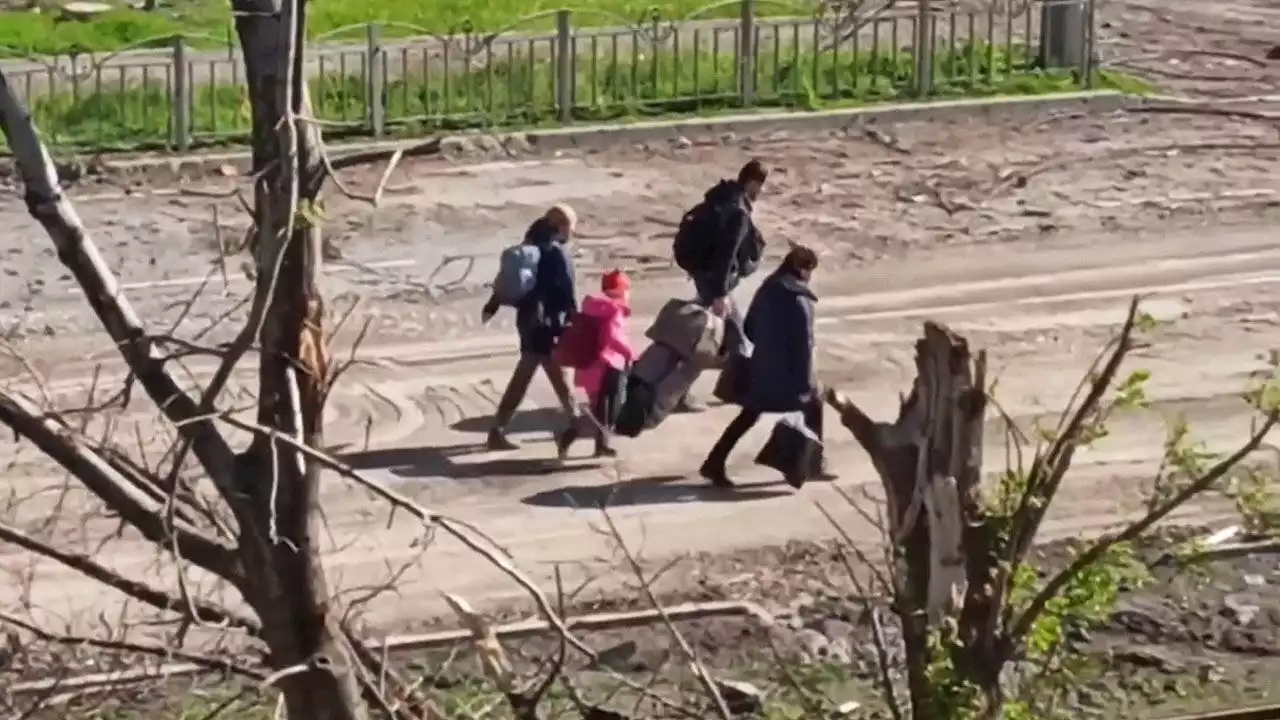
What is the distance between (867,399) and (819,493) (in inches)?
63.8

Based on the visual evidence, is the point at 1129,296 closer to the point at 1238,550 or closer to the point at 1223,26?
the point at 1238,550

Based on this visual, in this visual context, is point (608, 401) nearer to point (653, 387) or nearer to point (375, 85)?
point (653, 387)

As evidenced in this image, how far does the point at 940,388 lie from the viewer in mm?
6219

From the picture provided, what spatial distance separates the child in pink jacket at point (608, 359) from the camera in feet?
38.5

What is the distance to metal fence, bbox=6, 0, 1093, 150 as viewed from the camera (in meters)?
18.0

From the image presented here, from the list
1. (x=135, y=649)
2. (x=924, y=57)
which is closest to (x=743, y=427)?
(x=135, y=649)

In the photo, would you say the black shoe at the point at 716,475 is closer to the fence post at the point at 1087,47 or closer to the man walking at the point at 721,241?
the man walking at the point at 721,241

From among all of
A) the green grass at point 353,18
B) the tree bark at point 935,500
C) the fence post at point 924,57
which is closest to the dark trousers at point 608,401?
the tree bark at point 935,500

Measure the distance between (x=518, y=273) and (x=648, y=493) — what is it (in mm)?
1152

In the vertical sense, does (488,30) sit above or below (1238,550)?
above

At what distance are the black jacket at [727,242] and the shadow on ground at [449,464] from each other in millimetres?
1169

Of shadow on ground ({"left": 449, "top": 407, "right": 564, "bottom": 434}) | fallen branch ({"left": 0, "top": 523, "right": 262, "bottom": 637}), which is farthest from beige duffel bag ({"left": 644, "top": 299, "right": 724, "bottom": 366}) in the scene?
fallen branch ({"left": 0, "top": 523, "right": 262, "bottom": 637})

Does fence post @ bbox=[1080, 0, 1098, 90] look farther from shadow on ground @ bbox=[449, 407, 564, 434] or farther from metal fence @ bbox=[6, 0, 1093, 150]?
shadow on ground @ bbox=[449, 407, 564, 434]

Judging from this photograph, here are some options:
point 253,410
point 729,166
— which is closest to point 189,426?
point 253,410
